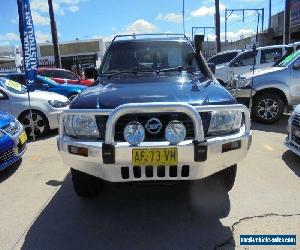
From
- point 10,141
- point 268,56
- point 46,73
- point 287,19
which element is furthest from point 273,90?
point 287,19

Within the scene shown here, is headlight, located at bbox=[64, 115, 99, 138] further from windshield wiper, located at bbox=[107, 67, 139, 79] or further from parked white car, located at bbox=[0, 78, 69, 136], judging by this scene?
parked white car, located at bbox=[0, 78, 69, 136]

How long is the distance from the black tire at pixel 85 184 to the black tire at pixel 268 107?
5.18 metres

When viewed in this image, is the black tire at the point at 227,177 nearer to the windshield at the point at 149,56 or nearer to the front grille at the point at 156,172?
the front grille at the point at 156,172

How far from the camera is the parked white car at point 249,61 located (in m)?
12.6

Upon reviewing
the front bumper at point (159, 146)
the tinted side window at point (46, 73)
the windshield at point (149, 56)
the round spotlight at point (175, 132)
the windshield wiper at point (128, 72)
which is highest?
the windshield at point (149, 56)

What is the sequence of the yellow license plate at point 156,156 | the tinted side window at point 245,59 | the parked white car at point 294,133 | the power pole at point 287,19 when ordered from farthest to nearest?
the power pole at point 287,19 → the tinted side window at point 245,59 → the parked white car at point 294,133 → the yellow license plate at point 156,156

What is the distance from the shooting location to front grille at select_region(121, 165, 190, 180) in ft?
10.7

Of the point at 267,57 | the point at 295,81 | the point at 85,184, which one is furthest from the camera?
the point at 267,57

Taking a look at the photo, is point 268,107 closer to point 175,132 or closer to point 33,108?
point 33,108

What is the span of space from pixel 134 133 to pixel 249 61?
36.8 ft

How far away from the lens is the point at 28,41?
8.27 m

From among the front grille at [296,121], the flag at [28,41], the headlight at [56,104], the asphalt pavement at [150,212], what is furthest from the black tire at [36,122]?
the front grille at [296,121]

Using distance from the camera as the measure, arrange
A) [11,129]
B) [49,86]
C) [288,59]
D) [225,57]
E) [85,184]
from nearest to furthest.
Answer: [85,184]
[11,129]
[288,59]
[49,86]
[225,57]

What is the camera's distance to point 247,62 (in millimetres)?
13578
